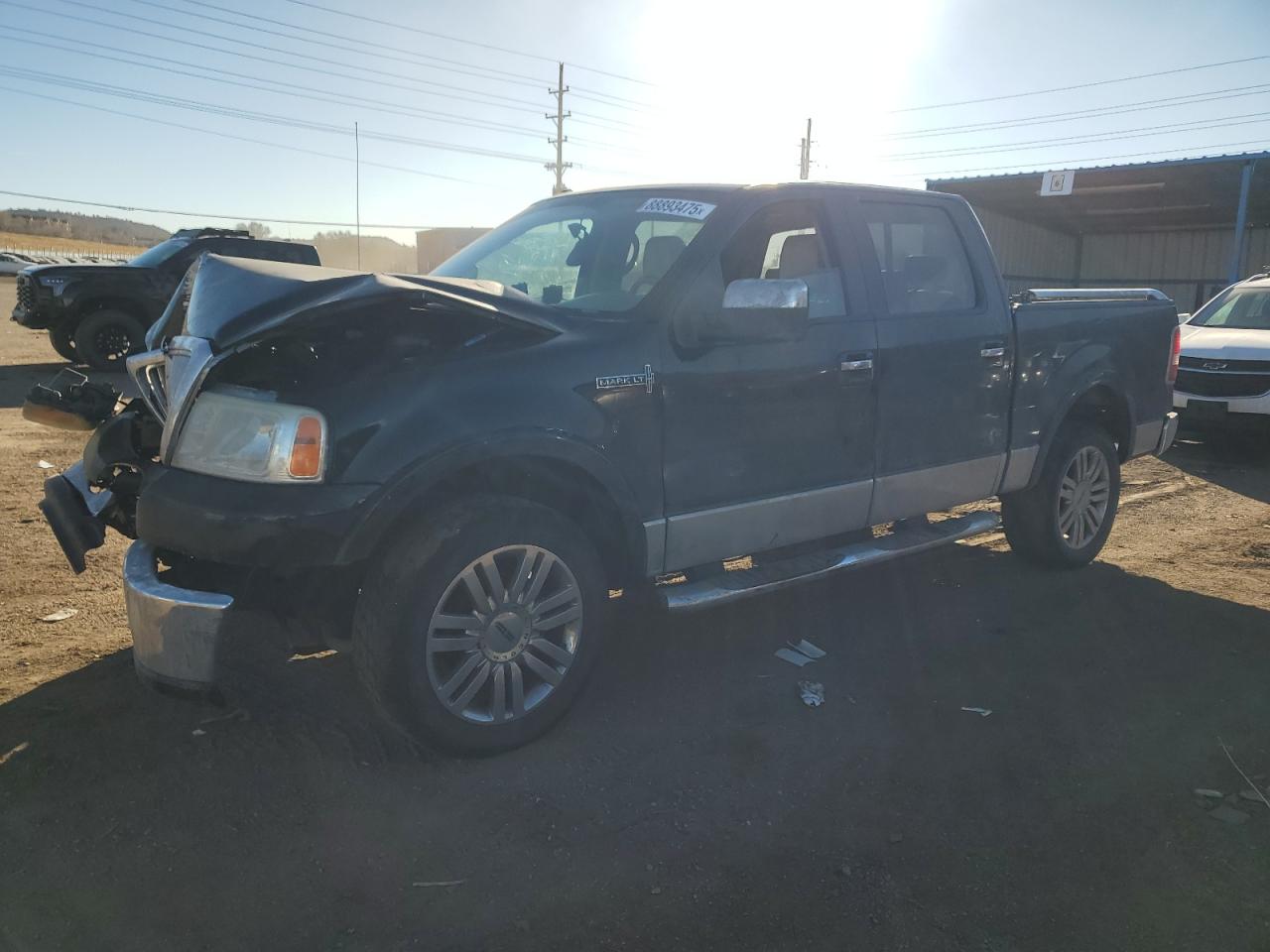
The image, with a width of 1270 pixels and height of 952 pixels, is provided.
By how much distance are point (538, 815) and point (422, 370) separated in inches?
58.0

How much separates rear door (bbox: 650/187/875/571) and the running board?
0.10 meters

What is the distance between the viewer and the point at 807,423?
4.10 meters

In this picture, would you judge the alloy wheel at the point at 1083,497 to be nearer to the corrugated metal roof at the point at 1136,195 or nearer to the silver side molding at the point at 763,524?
the silver side molding at the point at 763,524

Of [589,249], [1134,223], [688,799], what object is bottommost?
[688,799]

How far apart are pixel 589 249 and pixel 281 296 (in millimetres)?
1586

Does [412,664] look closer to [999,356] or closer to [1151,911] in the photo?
[1151,911]

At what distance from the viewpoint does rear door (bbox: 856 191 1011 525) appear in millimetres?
4477

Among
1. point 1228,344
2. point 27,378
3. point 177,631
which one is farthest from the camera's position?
point 27,378

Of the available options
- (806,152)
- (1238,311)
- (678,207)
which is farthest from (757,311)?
(806,152)

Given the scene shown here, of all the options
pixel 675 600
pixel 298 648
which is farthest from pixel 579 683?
pixel 298 648

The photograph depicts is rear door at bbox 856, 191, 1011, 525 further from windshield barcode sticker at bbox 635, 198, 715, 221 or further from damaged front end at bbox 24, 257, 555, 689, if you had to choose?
damaged front end at bbox 24, 257, 555, 689

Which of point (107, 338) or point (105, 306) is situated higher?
point (105, 306)

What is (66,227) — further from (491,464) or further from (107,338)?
(491,464)

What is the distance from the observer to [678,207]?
411 centimetres
